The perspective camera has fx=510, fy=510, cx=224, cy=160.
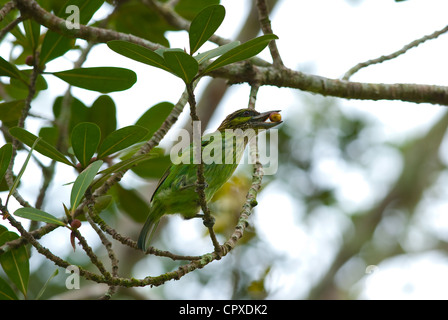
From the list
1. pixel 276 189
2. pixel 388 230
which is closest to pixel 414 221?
pixel 388 230

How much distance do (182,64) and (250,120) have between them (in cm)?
171

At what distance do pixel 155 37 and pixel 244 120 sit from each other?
1221mm

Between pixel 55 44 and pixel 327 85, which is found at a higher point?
pixel 55 44

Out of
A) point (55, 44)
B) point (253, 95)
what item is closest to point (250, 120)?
point (253, 95)

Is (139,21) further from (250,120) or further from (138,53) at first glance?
(138,53)

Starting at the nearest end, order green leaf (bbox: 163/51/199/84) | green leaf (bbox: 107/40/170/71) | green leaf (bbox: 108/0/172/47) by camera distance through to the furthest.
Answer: green leaf (bbox: 163/51/199/84) < green leaf (bbox: 107/40/170/71) < green leaf (bbox: 108/0/172/47)

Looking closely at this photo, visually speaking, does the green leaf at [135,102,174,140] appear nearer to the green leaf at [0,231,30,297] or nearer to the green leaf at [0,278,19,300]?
the green leaf at [0,231,30,297]

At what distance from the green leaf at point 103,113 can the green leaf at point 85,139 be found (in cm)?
89

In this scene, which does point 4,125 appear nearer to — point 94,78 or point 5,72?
point 5,72

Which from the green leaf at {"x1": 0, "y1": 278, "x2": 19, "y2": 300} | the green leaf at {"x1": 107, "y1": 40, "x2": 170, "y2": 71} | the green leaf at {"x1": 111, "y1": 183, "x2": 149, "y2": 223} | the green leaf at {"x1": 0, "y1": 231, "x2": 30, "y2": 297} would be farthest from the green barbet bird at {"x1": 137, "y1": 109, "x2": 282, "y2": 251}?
the green leaf at {"x1": 107, "y1": 40, "x2": 170, "y2": 71}

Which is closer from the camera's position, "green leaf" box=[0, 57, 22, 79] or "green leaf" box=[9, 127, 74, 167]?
"green leaf" box=[9, 127, 74, 167]

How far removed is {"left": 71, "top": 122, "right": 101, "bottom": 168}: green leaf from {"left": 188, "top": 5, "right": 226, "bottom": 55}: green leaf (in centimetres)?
70

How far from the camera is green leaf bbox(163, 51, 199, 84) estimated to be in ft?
6.48

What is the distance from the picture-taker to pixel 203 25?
7.22 feet
